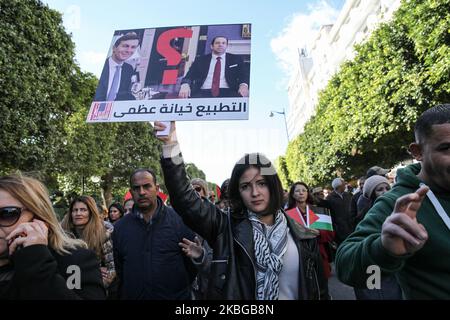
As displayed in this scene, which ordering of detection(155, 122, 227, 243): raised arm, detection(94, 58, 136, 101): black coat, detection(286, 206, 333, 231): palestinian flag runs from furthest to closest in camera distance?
detection(286, 206, 333, 231): palestinian flag → detection(94, 58, 136, 101): black coat → detection(155, 122, 227, 243): raised arm

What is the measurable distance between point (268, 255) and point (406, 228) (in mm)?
954

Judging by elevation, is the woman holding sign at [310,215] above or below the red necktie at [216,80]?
below

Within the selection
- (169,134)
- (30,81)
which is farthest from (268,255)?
(30,81)

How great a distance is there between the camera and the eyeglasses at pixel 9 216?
1.54 metres

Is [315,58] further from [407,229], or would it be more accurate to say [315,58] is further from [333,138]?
[407,229]

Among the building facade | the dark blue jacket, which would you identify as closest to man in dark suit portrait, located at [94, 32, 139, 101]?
the dark blue jacket

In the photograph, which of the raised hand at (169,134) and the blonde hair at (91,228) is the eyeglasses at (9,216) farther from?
the blonde hair at (91,228)

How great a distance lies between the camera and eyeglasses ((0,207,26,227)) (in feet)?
5.07

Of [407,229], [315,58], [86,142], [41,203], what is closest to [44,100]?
[86,142]

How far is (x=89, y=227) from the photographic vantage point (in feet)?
12.1

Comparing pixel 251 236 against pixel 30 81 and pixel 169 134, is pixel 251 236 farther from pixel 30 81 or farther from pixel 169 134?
pixel 30 81

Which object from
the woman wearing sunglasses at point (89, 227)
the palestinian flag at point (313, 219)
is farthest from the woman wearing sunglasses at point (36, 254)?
the palestinian flag at point (313, 219)

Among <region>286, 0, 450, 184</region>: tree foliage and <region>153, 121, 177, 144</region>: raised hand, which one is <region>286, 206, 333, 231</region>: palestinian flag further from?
<region>286, 0, 450, 184</region>: tree foliage

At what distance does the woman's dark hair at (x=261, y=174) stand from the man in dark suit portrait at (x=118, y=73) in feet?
3.76
